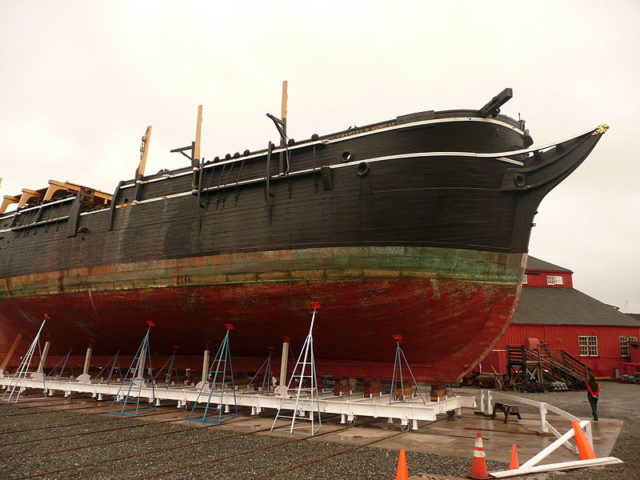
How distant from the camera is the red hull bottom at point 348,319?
35.5 ft

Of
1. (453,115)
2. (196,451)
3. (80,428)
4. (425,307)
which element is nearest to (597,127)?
(453,115)

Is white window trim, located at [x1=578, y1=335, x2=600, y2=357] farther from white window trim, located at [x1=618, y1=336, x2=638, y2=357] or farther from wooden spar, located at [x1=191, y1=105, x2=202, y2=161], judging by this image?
wooden spar, located at [x1=191, y1=105, x2=202, y2=161]

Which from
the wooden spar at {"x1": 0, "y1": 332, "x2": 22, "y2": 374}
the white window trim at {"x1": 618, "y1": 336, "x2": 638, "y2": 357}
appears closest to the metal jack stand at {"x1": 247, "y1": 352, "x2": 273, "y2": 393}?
the wooden spar at {"x1": 0, "y1": 332, "x2": 22, "y2": 374}

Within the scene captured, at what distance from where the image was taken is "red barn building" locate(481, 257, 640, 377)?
26812 mm

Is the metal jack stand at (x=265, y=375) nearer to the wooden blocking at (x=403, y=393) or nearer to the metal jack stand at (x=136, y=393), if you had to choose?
the metal jack stand at (x=136, y=393)

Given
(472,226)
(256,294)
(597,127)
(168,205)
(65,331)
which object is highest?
(597,127)

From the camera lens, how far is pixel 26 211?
2058cm

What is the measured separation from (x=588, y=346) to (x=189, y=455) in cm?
2783

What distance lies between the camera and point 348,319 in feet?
37.1

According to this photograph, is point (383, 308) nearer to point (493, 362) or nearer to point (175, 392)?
point (175, 392)

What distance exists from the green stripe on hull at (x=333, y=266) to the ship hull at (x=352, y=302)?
0.08ft

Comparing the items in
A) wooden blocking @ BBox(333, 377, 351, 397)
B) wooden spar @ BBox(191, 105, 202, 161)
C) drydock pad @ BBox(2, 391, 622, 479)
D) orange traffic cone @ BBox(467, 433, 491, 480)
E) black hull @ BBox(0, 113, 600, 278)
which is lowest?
drydock pad @ BBox(2, 391, 622, 479)

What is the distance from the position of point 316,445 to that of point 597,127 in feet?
30.9

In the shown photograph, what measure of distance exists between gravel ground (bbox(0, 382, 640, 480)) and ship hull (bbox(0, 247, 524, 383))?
92.3 inches
